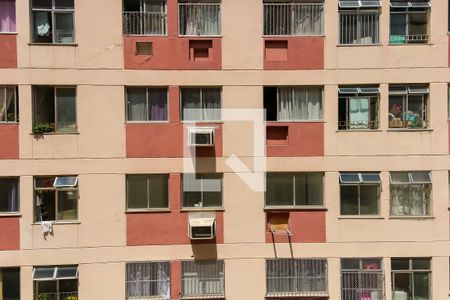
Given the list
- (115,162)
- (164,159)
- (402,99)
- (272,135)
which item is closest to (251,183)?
(272,135)

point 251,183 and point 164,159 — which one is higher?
point 164,159

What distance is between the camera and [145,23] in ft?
34.9

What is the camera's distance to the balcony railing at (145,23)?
34.7 feet

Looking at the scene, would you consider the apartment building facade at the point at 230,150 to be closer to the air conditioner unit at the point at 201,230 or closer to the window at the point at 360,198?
the window at the point at 360,198

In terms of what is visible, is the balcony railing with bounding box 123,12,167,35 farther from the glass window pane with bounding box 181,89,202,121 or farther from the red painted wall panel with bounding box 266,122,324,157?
the red painted wall panel with bounding box 266,122,324,157

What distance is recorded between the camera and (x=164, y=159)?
34.4 ft

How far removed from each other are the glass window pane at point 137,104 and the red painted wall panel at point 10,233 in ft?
13.0

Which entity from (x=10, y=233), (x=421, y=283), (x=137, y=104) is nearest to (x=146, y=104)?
(x=137, y=104)

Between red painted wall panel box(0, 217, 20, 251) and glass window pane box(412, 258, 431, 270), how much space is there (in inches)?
404

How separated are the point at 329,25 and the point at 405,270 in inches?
266

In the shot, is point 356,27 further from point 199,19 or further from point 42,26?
point 42,26

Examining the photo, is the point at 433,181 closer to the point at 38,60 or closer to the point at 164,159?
→ the point at 164,159

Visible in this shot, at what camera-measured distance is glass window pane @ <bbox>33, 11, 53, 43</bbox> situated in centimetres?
1047

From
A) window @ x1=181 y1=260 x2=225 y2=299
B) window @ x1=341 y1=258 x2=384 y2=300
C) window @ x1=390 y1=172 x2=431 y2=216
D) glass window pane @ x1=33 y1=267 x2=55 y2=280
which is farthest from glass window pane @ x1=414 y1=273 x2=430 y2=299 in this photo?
glass window pane @ x1=33 y1=267 x2=55 y2=280
